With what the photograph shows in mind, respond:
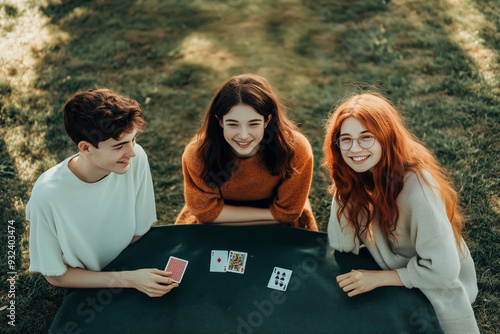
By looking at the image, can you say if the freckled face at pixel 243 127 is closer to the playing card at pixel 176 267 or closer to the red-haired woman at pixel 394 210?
the red-haired woman at pixel 394 210

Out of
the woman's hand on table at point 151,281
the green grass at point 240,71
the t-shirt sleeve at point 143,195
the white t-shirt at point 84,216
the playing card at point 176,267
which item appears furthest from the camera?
the green grass at point 240,71

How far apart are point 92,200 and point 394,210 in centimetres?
188

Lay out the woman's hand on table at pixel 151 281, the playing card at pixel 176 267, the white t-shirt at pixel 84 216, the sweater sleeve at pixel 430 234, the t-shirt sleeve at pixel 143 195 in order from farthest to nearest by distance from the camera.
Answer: the t-shirt sleeve at pixel 143 195 → the playing card at pixel 176 267 → the woman's hand on table at pixel 151 281 → the white t-shirt at pixel 84 216 → the sweater sleeve at pixel 430 234

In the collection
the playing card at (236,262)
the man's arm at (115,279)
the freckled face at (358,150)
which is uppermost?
the freckled face at (358,150)

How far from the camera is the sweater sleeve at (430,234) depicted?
2.43 metres

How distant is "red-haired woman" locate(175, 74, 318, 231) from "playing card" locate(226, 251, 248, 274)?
341 mm

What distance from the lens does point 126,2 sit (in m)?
6.52

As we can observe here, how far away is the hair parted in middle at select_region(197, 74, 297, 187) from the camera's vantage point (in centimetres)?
274

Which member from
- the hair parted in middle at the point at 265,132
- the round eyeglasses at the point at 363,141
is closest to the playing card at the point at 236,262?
the hair parted in middle at the point at 265,132

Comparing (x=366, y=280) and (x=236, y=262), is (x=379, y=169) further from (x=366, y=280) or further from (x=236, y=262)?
(x=236, y=262)

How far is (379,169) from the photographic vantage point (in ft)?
8.39

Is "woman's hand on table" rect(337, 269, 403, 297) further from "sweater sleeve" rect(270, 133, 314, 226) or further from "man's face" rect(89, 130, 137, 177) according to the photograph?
"man's face" rect(89, 130, 137, 177)

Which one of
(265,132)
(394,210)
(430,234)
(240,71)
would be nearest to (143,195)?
(265,132)

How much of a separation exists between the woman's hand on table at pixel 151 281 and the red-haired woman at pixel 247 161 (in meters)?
0.57
